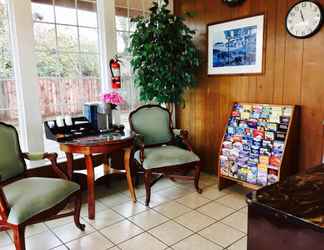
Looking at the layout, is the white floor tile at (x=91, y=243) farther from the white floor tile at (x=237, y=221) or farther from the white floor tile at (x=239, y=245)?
the white floor tile at (x=237, y=221)

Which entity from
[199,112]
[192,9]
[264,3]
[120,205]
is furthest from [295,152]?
[192,9]

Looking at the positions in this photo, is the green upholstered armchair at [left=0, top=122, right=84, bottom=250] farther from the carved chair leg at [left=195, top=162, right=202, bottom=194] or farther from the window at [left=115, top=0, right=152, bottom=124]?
the window at [left=115, top=0, right=152, bottom=124]

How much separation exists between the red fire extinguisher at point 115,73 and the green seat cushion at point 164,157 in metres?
0.83

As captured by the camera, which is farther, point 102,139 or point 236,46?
point 236,46

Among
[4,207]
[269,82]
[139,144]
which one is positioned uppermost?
[269,82]

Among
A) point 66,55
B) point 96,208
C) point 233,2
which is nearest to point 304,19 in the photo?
point 233,2

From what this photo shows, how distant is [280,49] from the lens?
2.82m

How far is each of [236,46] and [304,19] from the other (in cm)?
75

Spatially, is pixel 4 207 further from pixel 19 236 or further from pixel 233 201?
pixel 233 201

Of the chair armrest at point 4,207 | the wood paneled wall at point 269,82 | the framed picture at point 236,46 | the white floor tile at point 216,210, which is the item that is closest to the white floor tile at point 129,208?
the white floor tile at point 216,210

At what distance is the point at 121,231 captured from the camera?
2.39 metres

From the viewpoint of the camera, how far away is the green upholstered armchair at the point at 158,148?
2891 mm

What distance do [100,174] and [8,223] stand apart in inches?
62.5

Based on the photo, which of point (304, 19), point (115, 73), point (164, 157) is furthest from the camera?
point (115, 73)
